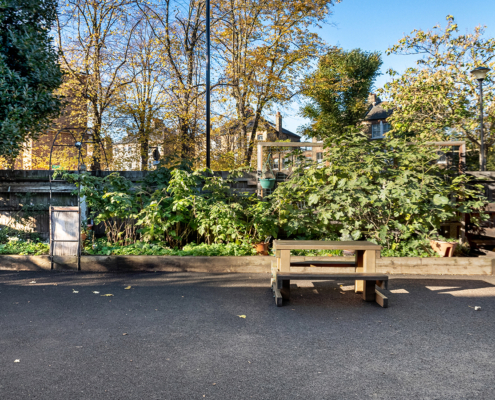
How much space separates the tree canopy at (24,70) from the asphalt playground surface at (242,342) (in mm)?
3490

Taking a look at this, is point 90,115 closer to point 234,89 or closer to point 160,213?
point 234,89

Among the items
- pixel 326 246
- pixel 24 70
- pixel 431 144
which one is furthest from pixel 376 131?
pixel 326 246

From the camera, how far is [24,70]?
23.5ft

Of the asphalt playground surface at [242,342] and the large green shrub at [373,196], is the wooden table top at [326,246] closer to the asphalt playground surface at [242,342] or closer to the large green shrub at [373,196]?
the asphalt playground surface at [242,342]

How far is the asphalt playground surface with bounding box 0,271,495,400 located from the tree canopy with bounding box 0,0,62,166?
349cm

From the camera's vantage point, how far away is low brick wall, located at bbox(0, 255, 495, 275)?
5680 millimetres

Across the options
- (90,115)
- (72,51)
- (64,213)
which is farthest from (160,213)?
(72,51)

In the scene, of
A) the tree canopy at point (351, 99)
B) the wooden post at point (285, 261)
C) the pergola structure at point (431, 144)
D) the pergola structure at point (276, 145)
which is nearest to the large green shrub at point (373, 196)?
the pergola structure at point (431, 144)

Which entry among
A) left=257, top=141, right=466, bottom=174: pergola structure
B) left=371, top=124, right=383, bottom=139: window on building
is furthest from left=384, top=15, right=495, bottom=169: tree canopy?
left=371, top=124, right=383, bottom=139: window on building

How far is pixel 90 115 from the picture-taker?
14.3 m

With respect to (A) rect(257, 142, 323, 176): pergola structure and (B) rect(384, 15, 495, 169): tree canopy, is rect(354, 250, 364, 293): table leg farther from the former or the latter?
(B) rect(384, 15, 495, 169): tree canopy

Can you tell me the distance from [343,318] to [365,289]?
77 cm

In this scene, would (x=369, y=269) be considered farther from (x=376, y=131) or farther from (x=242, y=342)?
(x=376, y=131)

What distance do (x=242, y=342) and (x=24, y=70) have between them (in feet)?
23.8
